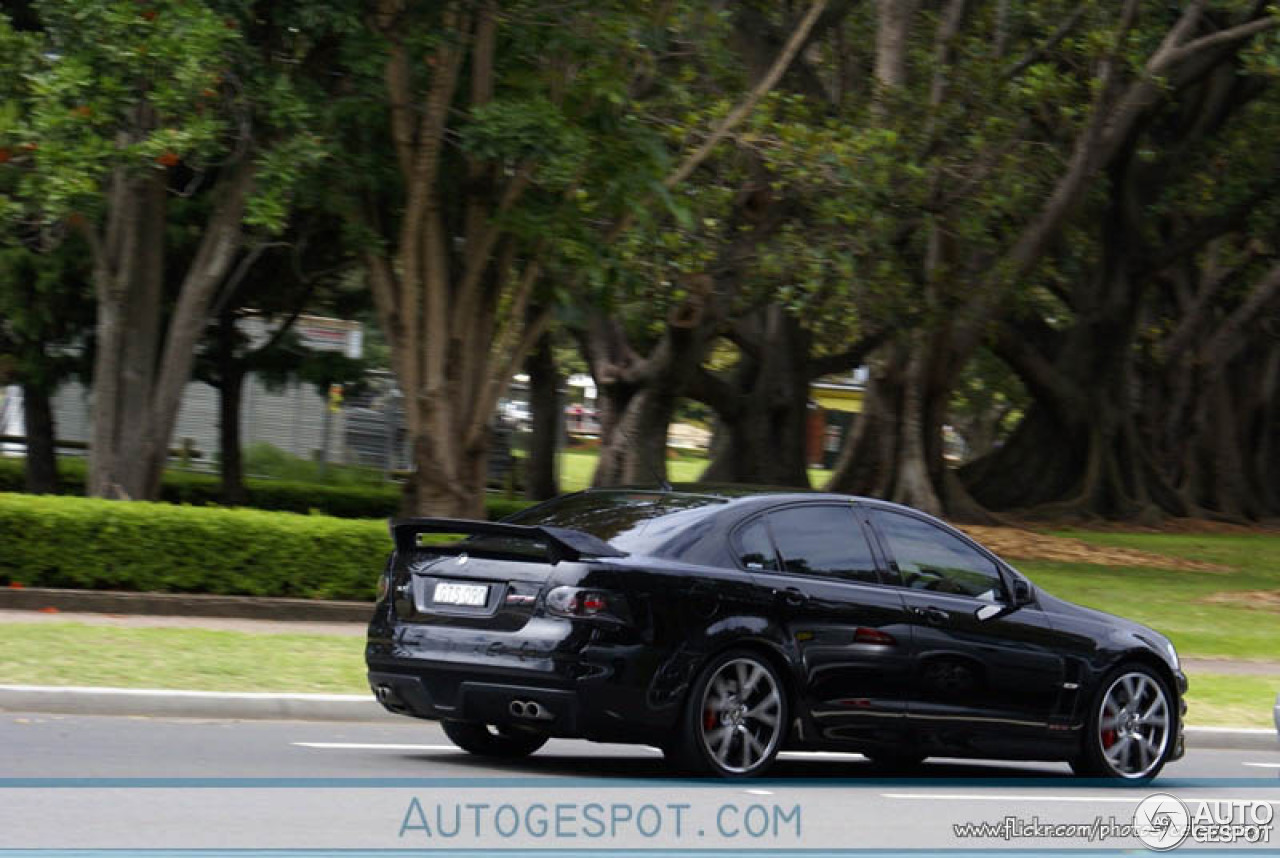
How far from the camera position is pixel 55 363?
23109 millimetres

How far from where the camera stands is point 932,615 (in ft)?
31.3

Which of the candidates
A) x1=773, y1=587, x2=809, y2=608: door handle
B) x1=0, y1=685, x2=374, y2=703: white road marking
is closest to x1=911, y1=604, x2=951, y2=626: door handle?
x1=773, y1=587, x2=809, y2=608: door handle

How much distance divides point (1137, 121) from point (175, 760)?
80.6 feet

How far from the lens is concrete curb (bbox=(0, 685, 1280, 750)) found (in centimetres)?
1023

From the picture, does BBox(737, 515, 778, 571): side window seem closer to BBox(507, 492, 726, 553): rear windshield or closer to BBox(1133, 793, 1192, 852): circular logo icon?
BBox(507, 492, 726, 553): rear windshield

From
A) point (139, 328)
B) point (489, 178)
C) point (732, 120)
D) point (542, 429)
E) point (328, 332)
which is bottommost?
point (542, 429)

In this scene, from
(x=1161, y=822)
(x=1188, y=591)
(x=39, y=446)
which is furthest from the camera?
(x=1188, y=591)

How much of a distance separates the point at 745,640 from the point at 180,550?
27.4 ft

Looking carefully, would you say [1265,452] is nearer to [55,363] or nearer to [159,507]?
[55,363]

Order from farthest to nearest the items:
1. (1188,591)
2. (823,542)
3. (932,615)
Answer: (1188,591), (932,615), (823,542)

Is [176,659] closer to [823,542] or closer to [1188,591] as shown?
[823,542]

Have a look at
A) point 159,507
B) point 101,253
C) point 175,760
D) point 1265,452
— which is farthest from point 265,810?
point 1265,452

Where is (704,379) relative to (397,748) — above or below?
above

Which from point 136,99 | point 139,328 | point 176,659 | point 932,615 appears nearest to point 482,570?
point 932,615
